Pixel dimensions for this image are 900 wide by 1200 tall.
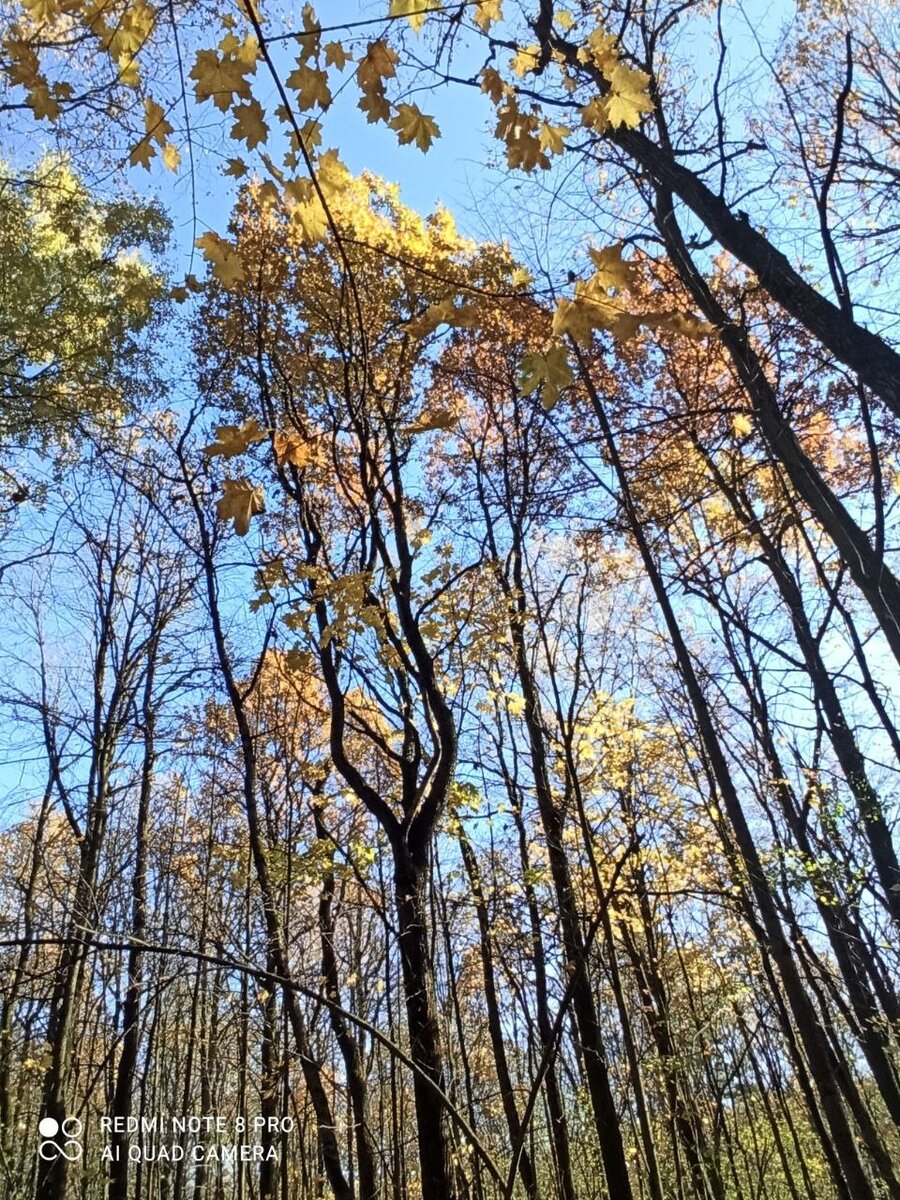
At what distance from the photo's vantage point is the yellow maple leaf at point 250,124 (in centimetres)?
159

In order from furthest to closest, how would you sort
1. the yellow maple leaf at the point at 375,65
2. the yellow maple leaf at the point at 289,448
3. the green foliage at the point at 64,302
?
the green foliage at the point at 64,302, the yellow maple leaf at the point at 289,448, the yellow maple leaf at the point at 375,65

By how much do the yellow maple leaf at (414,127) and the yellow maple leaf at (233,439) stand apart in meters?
0.82

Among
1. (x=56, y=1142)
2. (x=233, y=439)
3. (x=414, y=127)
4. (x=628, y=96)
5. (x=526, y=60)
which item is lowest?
(x=56, y=1142)

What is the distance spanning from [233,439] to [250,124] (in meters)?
0.70

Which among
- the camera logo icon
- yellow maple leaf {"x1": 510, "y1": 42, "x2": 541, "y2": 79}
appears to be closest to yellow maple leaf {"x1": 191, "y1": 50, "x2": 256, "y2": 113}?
yellow maple leaf {"x1": 510, "y1": 42, "x2": 541, "y2": 79}

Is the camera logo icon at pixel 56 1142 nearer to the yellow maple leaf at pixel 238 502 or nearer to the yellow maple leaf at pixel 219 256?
the yellow maple leaf at pixel 238 502

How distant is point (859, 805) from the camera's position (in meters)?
6.02

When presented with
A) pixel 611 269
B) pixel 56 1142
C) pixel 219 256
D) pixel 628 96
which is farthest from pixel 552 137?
pixel 56 1142

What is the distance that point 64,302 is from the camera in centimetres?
600

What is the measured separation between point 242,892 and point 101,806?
2425mm

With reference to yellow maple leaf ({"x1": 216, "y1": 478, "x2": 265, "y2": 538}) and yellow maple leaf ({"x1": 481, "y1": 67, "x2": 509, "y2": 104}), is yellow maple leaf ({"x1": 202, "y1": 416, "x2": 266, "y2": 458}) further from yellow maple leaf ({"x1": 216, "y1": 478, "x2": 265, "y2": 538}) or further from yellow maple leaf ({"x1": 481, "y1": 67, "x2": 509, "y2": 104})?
yellow maple leaf ({"x1": 481, "y1": 67, "x2": 509, "y2": 104})

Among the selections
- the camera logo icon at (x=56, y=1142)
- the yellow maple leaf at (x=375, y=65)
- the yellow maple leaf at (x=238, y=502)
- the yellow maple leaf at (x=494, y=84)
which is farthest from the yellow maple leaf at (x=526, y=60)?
the camera logo icon at (x=56, y=1142)

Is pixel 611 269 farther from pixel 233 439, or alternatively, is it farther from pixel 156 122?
pixel 156 122

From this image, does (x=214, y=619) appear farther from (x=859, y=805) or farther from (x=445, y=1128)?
(x=859, y=805)
